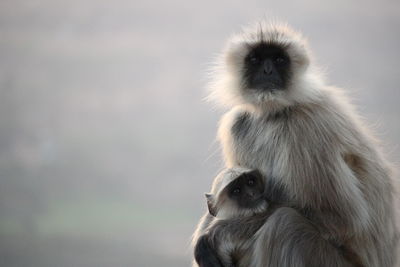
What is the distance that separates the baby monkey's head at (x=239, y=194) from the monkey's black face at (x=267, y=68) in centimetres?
91

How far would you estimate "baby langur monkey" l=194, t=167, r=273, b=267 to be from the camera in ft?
25.3

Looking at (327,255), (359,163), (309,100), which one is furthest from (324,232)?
(309,100)

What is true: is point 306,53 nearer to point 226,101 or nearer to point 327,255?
point 226,101

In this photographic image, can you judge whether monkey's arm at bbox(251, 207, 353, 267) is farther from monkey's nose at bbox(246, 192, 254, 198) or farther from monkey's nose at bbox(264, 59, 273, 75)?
monkey's nose at bbox(264, 59, 273, 75)

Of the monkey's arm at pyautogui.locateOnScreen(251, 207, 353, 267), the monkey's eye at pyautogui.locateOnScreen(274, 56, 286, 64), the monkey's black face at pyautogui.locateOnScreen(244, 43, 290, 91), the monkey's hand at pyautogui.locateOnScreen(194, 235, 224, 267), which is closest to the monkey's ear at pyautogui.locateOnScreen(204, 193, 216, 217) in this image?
the monkey's hand at pyautogui.locateOnScreen(194, 235, 224, 267)

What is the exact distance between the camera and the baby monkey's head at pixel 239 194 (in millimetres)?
7844

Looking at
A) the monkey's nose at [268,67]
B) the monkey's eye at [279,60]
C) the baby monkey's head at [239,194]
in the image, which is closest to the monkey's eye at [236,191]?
the baby monkey's head at [239,194]

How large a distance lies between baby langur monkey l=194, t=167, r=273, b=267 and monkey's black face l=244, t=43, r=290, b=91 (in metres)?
0.90

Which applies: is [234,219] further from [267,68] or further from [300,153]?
[267,68]

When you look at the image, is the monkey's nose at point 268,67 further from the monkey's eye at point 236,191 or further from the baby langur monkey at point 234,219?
the monkey's eye at point 236,191

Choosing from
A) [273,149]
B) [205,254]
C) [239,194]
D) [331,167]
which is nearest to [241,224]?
[239,194]

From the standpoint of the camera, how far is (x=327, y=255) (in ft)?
25.0

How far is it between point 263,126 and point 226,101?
0.80 meters

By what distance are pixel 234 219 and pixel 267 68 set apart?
1590 millimetres
